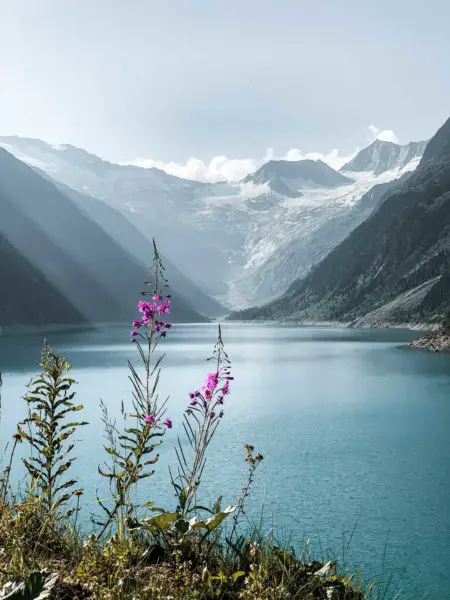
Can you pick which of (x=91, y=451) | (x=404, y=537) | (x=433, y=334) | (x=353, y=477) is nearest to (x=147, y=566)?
(x=404, y=537)

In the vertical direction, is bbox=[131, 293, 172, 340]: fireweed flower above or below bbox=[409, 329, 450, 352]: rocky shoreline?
above

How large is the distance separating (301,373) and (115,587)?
74.6 m

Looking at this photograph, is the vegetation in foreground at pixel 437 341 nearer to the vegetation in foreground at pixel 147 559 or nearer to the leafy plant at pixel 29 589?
the vegetation in foreground at pixel 147 559

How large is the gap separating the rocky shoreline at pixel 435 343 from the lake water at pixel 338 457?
3017 cm

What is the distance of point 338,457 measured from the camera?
105ft

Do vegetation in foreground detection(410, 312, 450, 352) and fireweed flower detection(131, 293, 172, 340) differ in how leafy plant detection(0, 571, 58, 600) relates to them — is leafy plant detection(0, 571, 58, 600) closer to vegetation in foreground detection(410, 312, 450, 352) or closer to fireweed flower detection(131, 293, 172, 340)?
fireweed flower detection(131, 293, 172, 340)

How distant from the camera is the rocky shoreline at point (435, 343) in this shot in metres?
108

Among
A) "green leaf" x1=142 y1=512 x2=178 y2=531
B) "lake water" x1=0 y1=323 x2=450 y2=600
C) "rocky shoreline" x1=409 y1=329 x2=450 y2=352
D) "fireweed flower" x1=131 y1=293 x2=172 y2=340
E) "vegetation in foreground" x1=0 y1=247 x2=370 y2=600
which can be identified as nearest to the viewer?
"vegetation in foreground" x1=0 y1=247 x2=370 y2=600

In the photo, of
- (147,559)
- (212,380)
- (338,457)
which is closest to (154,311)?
(212,380)

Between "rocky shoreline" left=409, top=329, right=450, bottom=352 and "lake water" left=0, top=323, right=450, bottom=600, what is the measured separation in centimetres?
3017

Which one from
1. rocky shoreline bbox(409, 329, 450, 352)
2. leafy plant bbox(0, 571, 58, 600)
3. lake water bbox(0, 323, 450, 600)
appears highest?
leafy plant bbox(0, 571, 58, 600)

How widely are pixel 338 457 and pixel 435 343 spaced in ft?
281

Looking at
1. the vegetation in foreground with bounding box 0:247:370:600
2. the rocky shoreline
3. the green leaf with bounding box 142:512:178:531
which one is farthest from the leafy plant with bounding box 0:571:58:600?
the rocky shoreline

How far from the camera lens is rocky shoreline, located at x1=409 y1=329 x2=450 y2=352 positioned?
108 meters
